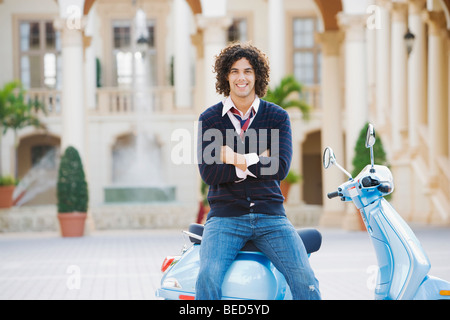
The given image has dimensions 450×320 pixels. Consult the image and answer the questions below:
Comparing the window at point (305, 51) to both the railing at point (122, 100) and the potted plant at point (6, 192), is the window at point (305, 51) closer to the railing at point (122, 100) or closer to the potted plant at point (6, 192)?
the railing at point (122, 100)

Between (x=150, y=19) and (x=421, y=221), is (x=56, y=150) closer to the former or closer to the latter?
(x=150, y=19)

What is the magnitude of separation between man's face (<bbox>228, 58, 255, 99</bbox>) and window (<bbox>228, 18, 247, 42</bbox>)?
23.4m

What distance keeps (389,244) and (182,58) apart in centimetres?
2164

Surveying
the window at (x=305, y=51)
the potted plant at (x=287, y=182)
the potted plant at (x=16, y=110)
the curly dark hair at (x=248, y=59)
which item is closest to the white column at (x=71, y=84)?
the potted plant at (x=287, y=182)

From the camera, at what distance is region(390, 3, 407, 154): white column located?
19188mm

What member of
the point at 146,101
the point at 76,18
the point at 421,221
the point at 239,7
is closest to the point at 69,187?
the point at 76,18

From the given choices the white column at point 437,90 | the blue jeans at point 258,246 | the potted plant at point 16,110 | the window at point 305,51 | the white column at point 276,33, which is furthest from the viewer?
the window at point 305,51

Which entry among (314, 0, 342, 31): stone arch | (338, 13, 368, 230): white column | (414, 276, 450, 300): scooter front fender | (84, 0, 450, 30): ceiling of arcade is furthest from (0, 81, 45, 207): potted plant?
(414, 276, 450, 300): scooter front fender

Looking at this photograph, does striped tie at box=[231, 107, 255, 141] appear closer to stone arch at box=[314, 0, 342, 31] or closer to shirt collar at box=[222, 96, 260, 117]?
shirt collar at box=[222, 96, 260, 117]

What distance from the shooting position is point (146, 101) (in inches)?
956

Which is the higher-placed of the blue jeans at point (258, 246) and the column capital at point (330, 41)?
the column capital at point (330, 41)

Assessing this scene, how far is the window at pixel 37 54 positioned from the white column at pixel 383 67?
10892 mm

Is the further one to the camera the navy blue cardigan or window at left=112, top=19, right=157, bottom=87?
window at left=112, top=19, right=157, bottom=87

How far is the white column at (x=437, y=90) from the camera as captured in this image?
679 inches
